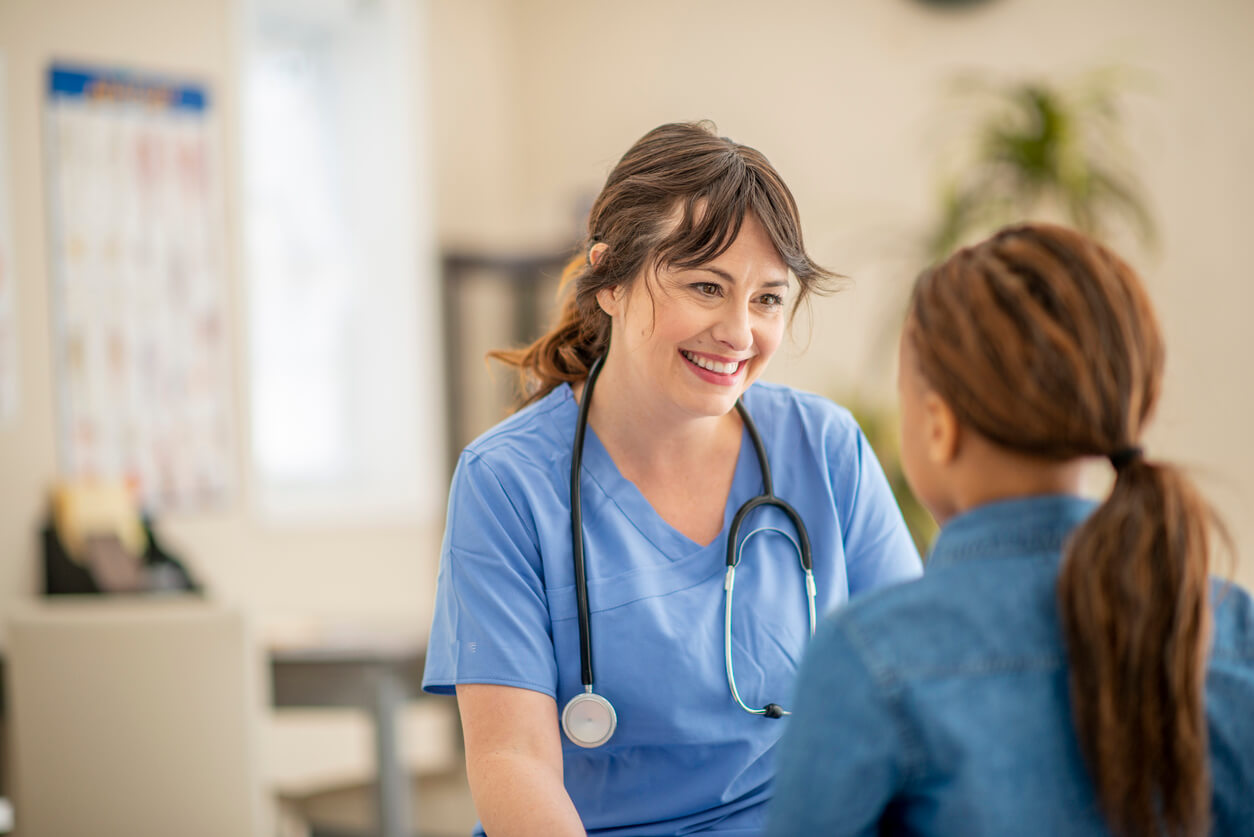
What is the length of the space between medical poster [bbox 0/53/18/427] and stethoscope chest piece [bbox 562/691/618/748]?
1.94 metres

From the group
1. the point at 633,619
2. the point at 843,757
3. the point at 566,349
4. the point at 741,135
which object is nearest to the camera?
the point at 843,757

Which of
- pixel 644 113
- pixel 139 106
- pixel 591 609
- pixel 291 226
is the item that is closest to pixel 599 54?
pixel 644 113

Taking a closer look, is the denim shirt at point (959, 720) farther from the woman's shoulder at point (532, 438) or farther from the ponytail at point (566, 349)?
the ponytail at point (566, 349)

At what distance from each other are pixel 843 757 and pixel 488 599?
524 mm

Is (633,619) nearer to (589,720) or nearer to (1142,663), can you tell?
(589,720)

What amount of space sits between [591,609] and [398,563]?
2482 millimetres

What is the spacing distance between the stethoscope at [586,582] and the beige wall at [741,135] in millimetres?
1130

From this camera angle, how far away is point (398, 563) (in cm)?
358

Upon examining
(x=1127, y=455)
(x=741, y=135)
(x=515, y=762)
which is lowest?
(x=515, y=762)

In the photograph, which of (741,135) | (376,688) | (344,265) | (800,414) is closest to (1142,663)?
(800,414)

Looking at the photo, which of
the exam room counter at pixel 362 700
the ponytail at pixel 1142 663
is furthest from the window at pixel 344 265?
the ponytail at pixel 1142 663

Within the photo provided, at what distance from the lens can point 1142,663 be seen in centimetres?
72

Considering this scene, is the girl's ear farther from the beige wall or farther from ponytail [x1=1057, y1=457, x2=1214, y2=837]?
the beige wall

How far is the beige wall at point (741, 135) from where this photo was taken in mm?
2719
